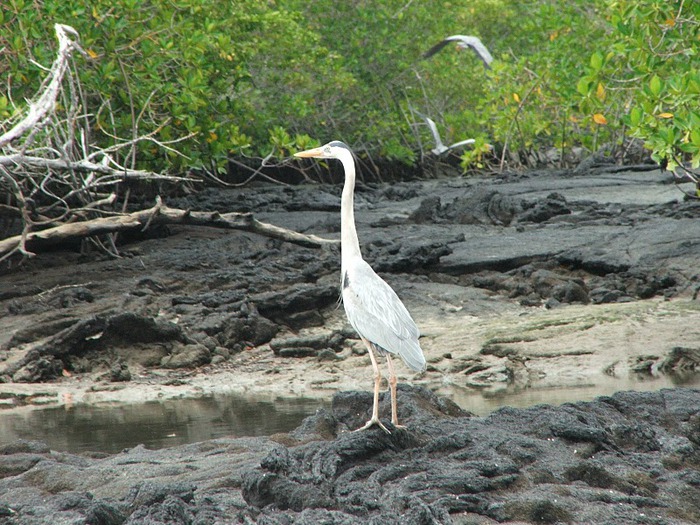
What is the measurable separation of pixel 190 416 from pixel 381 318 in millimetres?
2802

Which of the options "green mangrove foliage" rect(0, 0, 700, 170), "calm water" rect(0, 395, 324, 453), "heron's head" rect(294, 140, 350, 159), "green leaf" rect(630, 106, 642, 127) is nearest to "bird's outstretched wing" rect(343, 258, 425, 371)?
"heron's head" rect(294, 140, 350, 159)

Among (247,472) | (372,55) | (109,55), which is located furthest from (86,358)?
(372,55)

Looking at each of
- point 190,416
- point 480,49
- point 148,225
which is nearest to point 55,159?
point 148,225

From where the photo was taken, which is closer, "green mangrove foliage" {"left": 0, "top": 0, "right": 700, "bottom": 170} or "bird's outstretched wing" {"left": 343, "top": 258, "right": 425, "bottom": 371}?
"bird's outstretched wing" {"left": 343, "top": 258, "right": 425, "bottom": 371}

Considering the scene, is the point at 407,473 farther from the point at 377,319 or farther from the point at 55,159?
the point at 55,159

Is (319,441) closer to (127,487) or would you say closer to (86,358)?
(127,487)

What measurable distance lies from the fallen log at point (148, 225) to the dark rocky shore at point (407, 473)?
5157 mm

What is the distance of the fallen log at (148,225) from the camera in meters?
10.2

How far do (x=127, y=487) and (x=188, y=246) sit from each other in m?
8.14

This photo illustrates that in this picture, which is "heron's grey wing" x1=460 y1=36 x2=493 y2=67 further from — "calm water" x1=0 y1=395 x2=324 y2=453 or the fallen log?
"calm water" x1=0 y1=395 x2=324 y2=453

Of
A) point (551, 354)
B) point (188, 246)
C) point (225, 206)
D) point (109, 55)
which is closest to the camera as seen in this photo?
point (551, 354)

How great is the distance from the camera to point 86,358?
28.5 ft

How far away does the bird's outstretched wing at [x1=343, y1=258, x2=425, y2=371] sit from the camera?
4.82 metres

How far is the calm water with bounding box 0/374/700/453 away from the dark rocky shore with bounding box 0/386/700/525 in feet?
3.09
